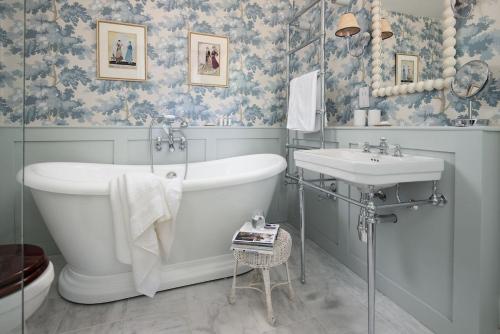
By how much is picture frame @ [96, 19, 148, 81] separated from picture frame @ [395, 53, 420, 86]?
1.94 m

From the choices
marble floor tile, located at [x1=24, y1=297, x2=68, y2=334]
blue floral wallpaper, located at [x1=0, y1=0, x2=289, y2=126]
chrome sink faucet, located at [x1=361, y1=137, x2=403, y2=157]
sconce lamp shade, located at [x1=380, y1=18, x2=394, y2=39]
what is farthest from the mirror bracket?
marble floor tile, located at [x1=24, y1=297, x2=68, y2=334]

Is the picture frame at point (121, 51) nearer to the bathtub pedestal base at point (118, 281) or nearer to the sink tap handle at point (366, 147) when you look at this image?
the bathtub pedestal base at point (118, 281)

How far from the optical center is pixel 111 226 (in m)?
1.54

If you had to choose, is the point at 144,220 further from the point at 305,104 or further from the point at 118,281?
the point at 305,104

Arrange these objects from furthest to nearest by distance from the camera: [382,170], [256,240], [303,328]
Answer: [256,240]
[303,328]
[382,170]

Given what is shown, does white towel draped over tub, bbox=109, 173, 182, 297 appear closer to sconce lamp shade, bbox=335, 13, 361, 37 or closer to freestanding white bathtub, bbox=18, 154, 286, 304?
freestanding white bathtub, bbox=18, 154, 286, 304

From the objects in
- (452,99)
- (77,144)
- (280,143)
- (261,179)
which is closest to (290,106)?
(280,143)

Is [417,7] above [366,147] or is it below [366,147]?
above

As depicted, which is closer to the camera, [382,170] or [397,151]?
[382,170]

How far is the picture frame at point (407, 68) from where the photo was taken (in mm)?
1582

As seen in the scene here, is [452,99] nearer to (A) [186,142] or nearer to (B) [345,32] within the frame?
(B) [345,32]

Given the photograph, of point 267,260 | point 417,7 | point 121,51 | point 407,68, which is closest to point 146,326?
point 267,260

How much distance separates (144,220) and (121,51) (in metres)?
1.61

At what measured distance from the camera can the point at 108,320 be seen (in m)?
1.46
